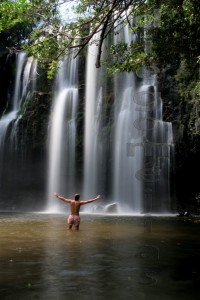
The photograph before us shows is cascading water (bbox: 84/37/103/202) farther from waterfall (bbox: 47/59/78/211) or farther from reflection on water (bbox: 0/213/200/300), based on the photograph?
reflection on water (bbox: 0/213/200/300)

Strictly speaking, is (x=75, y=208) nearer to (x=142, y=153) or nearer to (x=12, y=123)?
(x=142, y=153)

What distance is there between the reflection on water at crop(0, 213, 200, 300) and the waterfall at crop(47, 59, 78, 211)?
646 inches

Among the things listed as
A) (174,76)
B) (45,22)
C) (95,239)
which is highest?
(174,76)

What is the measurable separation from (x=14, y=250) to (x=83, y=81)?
22120mm

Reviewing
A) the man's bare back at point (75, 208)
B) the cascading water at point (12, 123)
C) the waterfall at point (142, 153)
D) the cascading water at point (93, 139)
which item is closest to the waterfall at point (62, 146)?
the cascading water at point (93, 139)

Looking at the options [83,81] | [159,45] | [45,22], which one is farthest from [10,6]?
[83,81]

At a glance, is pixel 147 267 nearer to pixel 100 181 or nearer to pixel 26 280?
pixel 26 280

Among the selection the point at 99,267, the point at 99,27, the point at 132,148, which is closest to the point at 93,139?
the point at 132,148

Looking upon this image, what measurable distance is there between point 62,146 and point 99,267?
68.1 feet

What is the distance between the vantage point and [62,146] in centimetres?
2631

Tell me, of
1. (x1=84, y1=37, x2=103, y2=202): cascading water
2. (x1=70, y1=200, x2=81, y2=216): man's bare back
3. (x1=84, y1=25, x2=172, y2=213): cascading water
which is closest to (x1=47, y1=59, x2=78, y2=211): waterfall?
(x1=84, y1=37, x2=103, y2=202): cascading water

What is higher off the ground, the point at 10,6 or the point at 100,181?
the point at 10,6

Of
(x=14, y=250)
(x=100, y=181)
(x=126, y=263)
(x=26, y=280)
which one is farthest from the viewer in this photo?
(x=100, y=181)

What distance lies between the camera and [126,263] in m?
6.15
